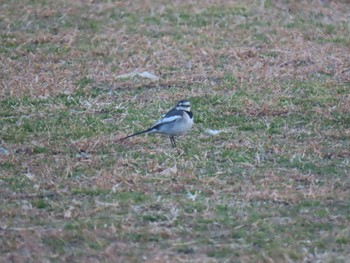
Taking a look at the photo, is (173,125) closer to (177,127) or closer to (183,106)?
(177,127)

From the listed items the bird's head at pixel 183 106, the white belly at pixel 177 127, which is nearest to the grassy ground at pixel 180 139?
the white belly at pixel 177 127

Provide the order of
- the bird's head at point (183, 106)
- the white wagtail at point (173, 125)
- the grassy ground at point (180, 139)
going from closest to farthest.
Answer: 1. the grassy ground at point (180, 139)
2. the white wagtail at point (173, 125)
3. the bird's head at point (183, 106)

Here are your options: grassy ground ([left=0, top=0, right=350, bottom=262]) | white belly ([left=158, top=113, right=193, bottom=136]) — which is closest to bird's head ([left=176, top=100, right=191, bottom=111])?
white belly ([left=158, top=113, right=193, bottom=136])

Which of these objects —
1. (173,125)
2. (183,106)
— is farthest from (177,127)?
(183,106)

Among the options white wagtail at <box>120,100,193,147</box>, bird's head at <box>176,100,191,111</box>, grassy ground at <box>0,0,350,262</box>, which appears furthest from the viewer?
bird's head at <box>176,100,191,111</box>

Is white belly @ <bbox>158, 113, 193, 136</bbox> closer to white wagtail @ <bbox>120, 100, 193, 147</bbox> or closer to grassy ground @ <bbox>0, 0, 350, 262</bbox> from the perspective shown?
white wagtail @ <bbox>120, 100, 193, 147</bbox>

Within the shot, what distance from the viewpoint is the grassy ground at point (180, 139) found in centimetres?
674

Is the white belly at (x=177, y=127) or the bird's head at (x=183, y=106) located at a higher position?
the bird's head at (x=183, y=106)

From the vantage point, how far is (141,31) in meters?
14.0

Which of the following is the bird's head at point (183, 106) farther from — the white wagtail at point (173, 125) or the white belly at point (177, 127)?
the white belly at point (177, 127)

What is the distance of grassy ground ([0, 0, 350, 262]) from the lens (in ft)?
22.1

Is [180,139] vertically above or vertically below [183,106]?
below

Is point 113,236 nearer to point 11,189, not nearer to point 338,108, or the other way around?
point 11,189

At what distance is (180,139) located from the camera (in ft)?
31.0
